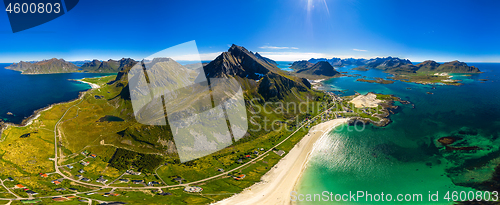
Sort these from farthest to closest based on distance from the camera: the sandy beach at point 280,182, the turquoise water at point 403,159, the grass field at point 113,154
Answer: the turquoise water at point 403,159 < the sandy beach at point 280,182 < the grass field at point 113,154

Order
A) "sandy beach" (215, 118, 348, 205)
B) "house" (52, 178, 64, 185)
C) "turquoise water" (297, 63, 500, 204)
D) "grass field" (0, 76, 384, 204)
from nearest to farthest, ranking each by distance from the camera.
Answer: "grass field" (0, 76, 384, 204), "house" (52, 178, 64, 185), "sandy beach" (215, 118, 348, 205), "turquoise water" (297, 63, 500, 204)

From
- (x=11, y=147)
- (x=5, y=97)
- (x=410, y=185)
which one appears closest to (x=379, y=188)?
(x=410, y=185)

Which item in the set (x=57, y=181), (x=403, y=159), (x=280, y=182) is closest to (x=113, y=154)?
(x=57, y=181)

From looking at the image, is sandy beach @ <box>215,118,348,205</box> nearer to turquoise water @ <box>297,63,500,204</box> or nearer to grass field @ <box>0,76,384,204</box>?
grass field @ <box>0,76,384,204</box>

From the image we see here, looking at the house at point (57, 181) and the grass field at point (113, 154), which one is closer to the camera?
the grass field at point (113, 154)

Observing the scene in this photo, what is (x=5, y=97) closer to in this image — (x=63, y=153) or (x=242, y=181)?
(x=63, y=153)

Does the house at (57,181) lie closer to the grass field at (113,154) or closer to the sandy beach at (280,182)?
the grass field at (113,154)

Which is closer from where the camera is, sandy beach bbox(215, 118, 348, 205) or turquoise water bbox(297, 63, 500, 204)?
sandy beach bbox(215, 118, 348, 205)

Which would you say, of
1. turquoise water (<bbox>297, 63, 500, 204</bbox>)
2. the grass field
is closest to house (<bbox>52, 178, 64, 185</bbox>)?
the grass field

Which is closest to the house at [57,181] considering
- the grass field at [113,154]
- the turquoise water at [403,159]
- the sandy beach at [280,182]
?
the grass field at [113,154]
